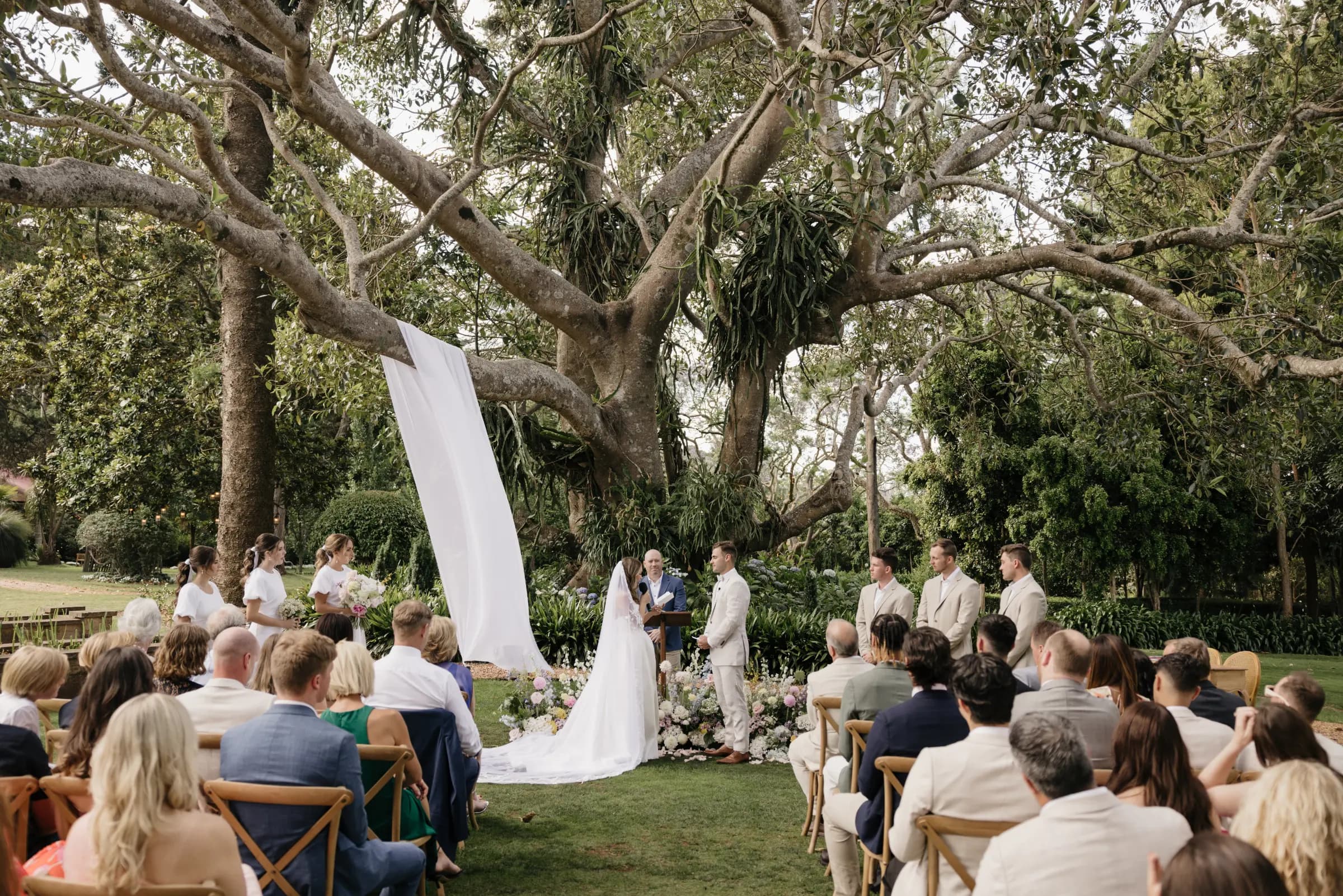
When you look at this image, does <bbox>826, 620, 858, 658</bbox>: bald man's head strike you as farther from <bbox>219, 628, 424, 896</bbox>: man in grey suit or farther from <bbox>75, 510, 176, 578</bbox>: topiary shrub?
<bbox>75, 510, 176, 578</bbox>: topiary shrub

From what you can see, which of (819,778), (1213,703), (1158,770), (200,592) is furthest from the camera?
(200,592)

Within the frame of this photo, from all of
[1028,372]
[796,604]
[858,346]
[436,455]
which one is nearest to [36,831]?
[436,455]

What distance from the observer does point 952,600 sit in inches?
290

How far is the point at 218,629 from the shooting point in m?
5.46

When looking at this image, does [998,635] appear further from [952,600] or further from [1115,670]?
[952,600]

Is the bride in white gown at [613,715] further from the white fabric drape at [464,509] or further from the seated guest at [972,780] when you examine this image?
the seated guest at [972,780]

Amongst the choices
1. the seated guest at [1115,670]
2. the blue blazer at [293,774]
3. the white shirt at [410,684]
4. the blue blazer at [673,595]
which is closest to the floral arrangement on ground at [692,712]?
the blue blazer at [673,595]

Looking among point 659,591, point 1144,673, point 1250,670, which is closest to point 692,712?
point 659,591

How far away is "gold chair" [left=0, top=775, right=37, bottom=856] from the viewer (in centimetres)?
336

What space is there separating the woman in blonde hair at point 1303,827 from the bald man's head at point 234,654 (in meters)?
3.36

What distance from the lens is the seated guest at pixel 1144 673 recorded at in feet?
16.3

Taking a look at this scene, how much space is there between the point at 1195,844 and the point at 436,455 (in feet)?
18.3

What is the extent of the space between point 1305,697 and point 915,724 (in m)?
1.35

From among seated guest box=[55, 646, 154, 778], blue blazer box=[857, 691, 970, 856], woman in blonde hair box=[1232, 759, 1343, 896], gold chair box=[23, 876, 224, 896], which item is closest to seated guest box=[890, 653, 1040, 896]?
blue blazer box=[857, 691, 970, 856]
